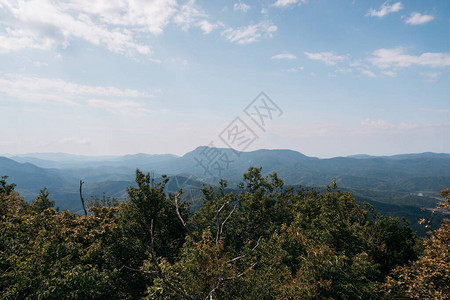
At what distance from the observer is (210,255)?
10070mm

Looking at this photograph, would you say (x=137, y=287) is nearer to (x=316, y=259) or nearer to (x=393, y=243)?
(x=316, y=259)

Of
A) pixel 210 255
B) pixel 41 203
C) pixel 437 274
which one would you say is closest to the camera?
pixel 210 255

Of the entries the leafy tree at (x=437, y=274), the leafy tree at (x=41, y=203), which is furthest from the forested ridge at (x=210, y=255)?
the leafy tree at (x=41, y=203)

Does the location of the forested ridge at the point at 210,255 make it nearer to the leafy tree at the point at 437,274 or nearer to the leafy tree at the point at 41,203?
the leafy tree at the point at 437,274

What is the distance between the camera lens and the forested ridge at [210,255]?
34.6ft

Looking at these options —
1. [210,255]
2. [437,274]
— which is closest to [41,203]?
[210,255]

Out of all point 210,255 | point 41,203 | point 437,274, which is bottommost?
point 437,274

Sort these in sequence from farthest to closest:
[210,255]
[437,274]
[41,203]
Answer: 1. [41,203]
2. [437,274]
3. [210,255]

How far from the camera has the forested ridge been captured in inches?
415

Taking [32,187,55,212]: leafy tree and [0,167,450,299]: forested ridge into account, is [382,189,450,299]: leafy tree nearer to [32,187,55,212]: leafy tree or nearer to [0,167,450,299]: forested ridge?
[0,167,450,299]: forested ridge

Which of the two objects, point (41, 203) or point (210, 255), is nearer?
point (210, 255)

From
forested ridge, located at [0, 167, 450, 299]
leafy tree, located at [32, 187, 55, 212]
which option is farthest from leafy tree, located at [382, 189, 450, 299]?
leafy tree, located at [32, 187, 55, 212]

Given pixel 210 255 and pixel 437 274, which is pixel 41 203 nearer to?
pixel 210 255

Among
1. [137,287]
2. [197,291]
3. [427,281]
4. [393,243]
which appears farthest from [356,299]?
[393,243]
